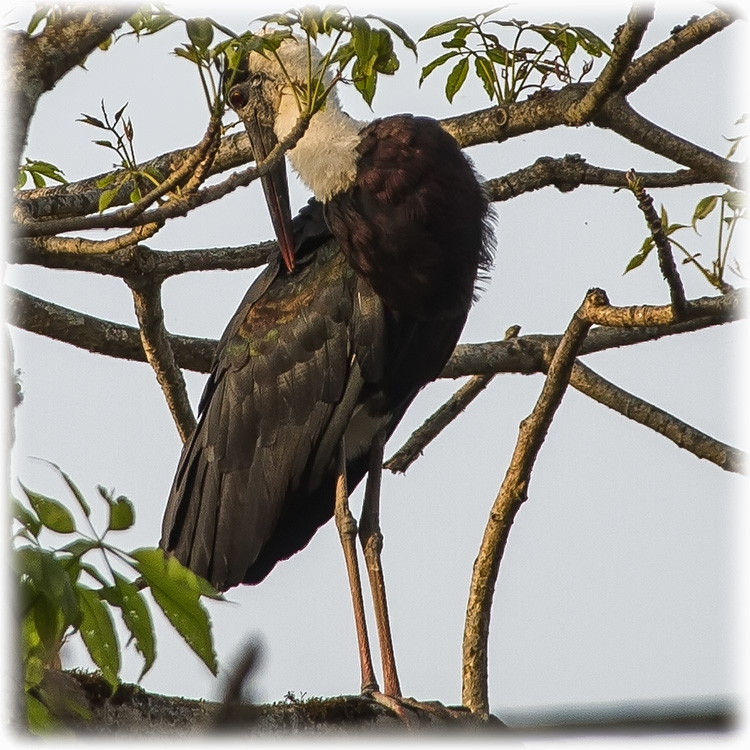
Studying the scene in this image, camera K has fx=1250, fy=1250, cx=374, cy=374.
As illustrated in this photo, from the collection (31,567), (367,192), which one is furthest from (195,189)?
(367,192)

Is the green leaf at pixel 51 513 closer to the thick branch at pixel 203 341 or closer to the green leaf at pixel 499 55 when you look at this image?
Result: the thick branch at pixel 203 341

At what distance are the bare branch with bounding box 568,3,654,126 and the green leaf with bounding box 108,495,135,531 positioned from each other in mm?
2539

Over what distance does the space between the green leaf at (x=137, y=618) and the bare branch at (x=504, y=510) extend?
2275 mm

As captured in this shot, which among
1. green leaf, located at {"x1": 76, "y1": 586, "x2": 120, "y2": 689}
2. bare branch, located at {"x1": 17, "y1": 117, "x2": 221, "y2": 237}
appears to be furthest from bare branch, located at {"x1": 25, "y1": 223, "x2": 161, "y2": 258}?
green leaf, located at {"x1": 76, "y1": 586, "x2": 120, "y2": 689}

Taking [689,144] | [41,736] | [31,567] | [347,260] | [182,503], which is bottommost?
[41,736]

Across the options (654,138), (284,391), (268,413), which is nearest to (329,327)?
(284,391)

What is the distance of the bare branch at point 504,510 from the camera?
4254 millimetres

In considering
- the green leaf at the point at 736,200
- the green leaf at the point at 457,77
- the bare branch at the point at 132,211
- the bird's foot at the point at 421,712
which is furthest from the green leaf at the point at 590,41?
the bird's foot at the point at 421,712

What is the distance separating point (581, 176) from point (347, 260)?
1028mm

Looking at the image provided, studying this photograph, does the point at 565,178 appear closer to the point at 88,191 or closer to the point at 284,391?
the point at 284,391

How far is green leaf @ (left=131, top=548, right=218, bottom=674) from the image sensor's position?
2.10 meters

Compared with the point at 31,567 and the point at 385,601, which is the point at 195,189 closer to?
the point at 31,567

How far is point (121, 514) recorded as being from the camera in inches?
84.0

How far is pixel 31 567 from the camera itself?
1.96m
